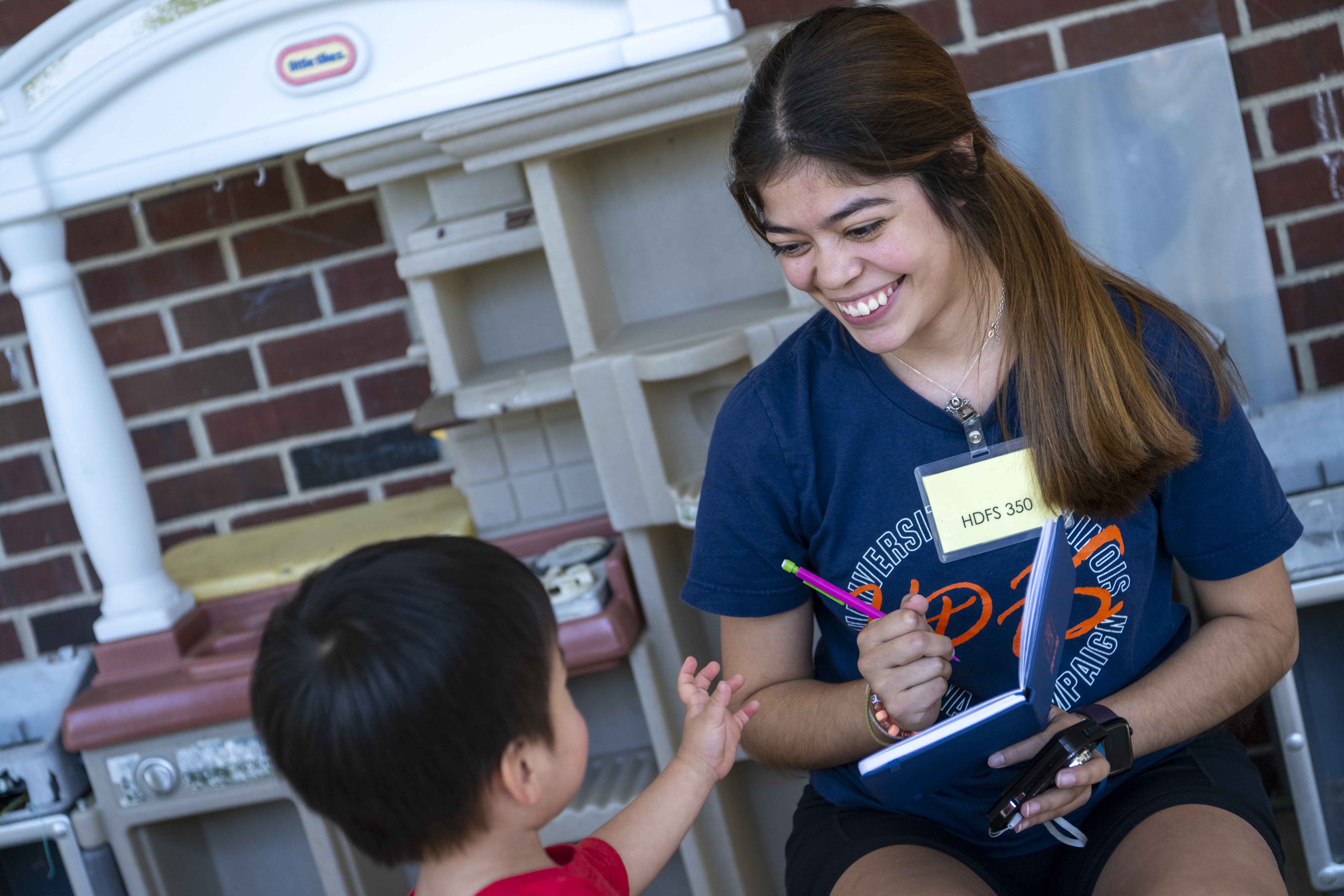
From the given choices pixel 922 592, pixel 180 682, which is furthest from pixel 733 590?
pixel 180 682

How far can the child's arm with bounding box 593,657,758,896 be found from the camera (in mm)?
1112

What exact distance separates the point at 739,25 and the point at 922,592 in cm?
83

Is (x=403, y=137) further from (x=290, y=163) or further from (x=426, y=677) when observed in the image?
(x=426, y=677)

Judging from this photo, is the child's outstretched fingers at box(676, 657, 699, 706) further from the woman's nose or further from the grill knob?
the grill knob

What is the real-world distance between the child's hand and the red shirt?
0.40 feet

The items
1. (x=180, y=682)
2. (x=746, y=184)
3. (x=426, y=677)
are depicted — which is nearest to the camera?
(x=426, y=677)

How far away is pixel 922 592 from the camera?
48.1 inches

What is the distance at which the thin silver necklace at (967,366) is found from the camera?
1.25 m

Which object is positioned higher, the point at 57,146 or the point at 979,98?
the point at 57,146

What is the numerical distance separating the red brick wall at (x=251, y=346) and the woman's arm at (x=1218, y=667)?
0.82 metres

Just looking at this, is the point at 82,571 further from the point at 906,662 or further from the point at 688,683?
the point at 906,662

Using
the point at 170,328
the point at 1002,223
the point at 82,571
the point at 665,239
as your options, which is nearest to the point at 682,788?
the point at 1002,223

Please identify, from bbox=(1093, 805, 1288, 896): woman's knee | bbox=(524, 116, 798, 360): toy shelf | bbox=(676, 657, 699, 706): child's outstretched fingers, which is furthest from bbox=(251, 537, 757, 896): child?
bbox=(524, 116, 798, 360): toy shelf

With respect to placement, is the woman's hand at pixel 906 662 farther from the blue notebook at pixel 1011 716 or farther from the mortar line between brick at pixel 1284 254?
the mortar line between brick at pixel 1284 254
